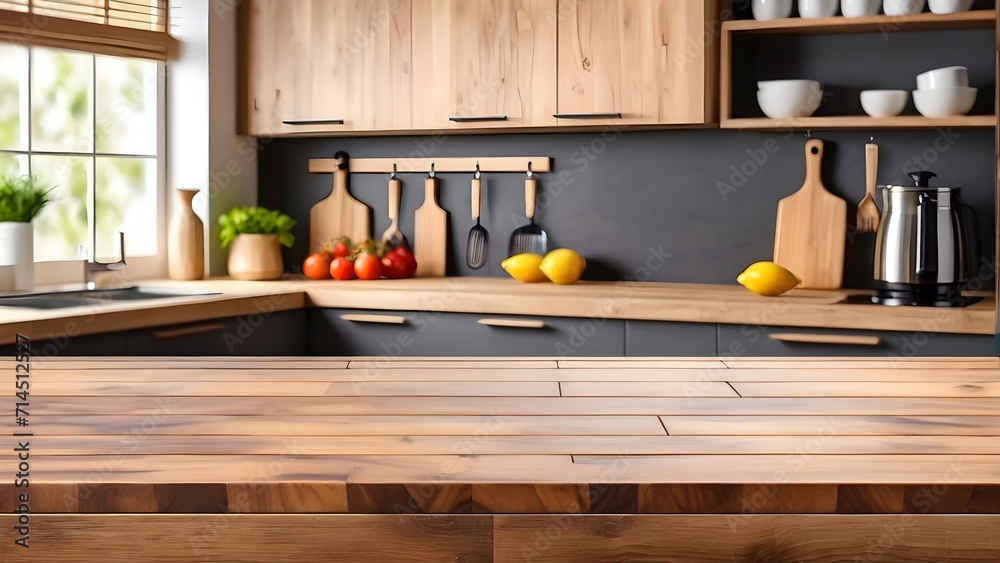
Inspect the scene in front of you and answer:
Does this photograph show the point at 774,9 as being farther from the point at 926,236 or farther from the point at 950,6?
the point at 926,236

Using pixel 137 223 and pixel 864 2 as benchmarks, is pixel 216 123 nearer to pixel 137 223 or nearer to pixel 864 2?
pixel 137 223

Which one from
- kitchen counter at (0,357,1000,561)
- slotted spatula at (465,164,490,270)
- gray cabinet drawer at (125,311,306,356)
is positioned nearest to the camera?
kitchen counter at (0,357,1000,561)

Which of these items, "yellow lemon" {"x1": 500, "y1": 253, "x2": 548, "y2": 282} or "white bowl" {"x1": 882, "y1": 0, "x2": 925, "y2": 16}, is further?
"yellow lemon" {"x1": 500, "y1": 253, "x2": 548, "y2": 282}

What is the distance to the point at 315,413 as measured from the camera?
3.95ft

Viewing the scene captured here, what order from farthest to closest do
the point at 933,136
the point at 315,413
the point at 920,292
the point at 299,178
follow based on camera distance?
the point at 299,178, the point at 933,136, the point at 920,292, the point at 315,413

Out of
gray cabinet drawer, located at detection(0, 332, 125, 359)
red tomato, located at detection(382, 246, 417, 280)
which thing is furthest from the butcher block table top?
red tomato, located at detection(382, 246, 417, 280)

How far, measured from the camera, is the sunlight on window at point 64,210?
3446 mm

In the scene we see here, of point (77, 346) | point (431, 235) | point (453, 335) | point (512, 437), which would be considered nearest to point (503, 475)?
point (512, 437)

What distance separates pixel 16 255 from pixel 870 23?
2.68m

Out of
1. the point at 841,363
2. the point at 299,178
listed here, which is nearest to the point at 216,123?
the point at 299,178

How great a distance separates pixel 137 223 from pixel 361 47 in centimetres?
104

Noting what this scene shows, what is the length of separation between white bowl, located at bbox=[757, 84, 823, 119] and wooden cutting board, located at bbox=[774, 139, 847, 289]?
0.19 metres

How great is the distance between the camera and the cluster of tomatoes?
3672mm

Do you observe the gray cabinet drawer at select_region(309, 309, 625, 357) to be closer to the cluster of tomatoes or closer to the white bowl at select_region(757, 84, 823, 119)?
the cluster of tomatoes
